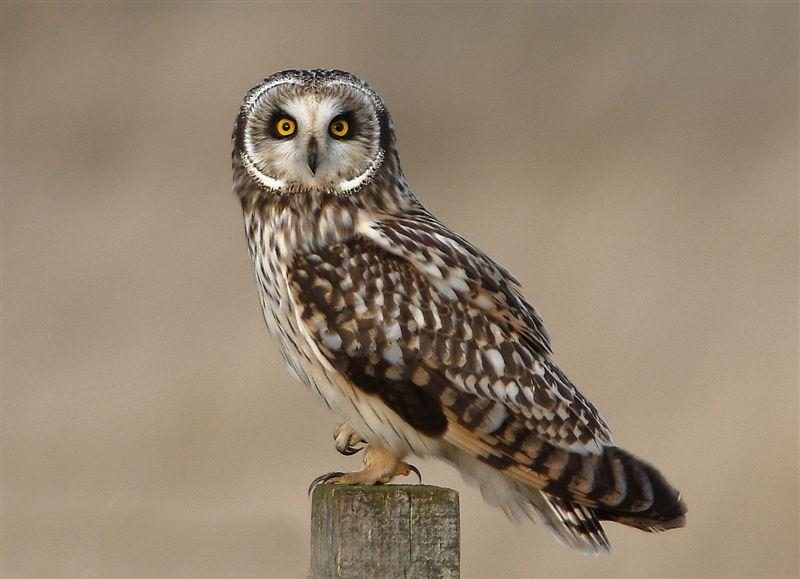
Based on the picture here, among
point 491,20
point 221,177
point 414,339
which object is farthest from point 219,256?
point 414,339

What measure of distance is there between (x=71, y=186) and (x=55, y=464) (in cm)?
318

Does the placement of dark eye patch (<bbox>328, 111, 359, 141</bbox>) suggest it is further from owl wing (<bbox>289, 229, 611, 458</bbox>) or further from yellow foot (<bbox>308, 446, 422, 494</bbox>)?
yellow foot (<bbox>308, 446, 422, 494</bbox>)

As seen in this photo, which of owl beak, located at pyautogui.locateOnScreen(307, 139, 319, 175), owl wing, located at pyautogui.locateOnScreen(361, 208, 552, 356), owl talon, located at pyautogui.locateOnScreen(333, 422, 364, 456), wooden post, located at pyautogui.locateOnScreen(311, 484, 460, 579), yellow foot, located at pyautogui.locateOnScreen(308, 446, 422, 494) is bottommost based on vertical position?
wooden post, located at pyautogui.locateOnScreen(311, 484, 460, 579)

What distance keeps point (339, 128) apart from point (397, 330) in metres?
0.66

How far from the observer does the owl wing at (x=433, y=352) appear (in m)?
A: 3.88

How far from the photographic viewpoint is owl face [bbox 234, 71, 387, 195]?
420cm

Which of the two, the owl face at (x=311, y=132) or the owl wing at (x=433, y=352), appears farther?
the owl face at (x=311, y=132)

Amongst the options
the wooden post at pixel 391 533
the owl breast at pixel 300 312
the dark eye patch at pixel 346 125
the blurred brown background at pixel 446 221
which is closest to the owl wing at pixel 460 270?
the owl breast at pixel 300 312

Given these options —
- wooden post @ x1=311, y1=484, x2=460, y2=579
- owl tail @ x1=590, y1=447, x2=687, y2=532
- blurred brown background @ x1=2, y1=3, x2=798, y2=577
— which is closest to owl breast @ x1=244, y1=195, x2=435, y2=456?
owl tail @ x1=590, y1=447, x2=687, y2=532

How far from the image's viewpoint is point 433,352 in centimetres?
395

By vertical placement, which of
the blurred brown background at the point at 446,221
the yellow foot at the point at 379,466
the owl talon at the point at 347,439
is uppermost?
the blurred brown background at the point at 446,221

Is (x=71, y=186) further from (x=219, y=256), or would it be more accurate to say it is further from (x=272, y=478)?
(x=272, y=478)

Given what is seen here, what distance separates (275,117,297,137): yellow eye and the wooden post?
4.72 feet

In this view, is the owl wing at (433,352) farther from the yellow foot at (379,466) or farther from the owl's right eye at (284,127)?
the owl's right eye at (284,127)
